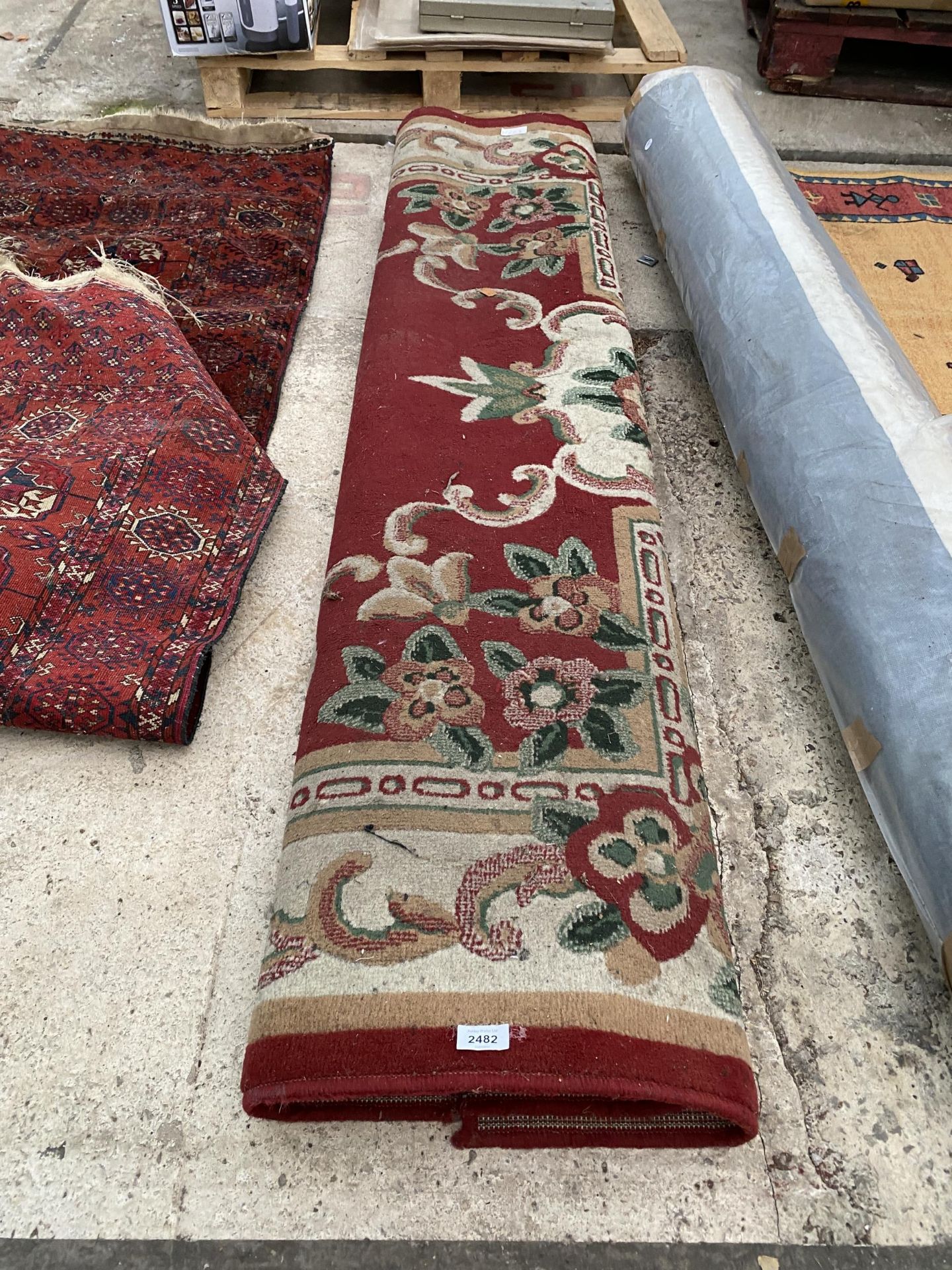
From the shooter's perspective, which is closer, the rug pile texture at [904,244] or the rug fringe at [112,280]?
the rug fringe at [112,280]

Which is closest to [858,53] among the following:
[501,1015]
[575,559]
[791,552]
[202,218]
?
[202,218]

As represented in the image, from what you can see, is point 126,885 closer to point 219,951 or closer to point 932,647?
point 219,951

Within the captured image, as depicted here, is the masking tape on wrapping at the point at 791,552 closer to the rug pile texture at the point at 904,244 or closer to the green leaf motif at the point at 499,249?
the rug pile texture at the point at 904,244

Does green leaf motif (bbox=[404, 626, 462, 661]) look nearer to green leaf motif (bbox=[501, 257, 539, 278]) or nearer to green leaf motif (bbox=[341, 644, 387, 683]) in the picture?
green leaf motif (bbox=[341, 644, 387, 683])

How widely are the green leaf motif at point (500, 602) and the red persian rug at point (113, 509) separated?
419 millimetres

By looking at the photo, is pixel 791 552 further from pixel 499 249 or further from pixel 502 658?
pixel 499 249

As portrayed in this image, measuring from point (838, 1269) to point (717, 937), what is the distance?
0.36 m

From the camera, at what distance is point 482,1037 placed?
1037mm

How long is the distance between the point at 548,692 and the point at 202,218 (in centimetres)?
183

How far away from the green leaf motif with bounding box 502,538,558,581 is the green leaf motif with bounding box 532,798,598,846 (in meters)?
0.41

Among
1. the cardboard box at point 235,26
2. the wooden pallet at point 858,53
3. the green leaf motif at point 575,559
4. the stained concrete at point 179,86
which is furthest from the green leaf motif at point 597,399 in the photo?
the wooden pallet at point 858,53

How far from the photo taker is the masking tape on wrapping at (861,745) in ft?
4.32

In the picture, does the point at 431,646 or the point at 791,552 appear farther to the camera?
the point at 791,552

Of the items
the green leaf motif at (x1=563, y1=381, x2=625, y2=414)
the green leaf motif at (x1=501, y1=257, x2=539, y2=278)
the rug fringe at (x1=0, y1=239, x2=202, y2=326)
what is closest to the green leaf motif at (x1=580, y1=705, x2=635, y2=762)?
the green leaf motif at (x1=563, y1=381, x2=625, y2=414)
